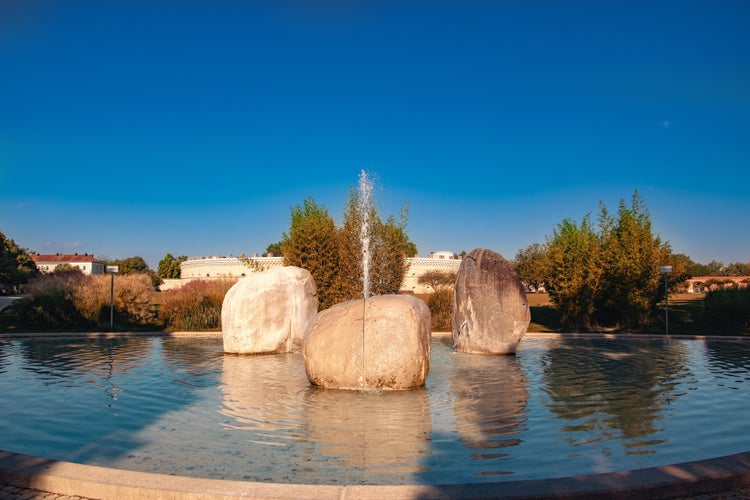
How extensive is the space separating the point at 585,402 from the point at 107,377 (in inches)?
359

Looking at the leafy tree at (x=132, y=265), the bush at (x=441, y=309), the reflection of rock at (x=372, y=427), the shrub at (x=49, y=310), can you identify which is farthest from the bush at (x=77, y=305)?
the leafy tree at (x=132, y=265)

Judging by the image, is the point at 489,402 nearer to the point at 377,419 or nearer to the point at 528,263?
the point at 377,419

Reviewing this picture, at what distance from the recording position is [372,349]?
916 cm

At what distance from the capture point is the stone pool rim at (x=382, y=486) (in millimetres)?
3980

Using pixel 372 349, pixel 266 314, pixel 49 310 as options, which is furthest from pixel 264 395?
pixel 49 310

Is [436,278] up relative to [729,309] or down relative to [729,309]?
up

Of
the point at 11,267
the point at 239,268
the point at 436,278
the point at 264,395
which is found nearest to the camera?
the point at 264,395

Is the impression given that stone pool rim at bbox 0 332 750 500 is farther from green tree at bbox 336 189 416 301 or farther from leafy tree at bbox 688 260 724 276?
leafy tree at bbox 688 260 724 276

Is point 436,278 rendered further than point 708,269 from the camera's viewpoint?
No

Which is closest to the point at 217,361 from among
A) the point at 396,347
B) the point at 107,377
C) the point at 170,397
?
the point at 107,377

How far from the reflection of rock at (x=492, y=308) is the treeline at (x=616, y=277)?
1107cm

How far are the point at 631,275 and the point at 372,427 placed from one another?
20.4 meters

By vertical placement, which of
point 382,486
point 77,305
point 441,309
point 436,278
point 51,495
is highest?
point 436,278

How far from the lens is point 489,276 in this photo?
14797 mm
